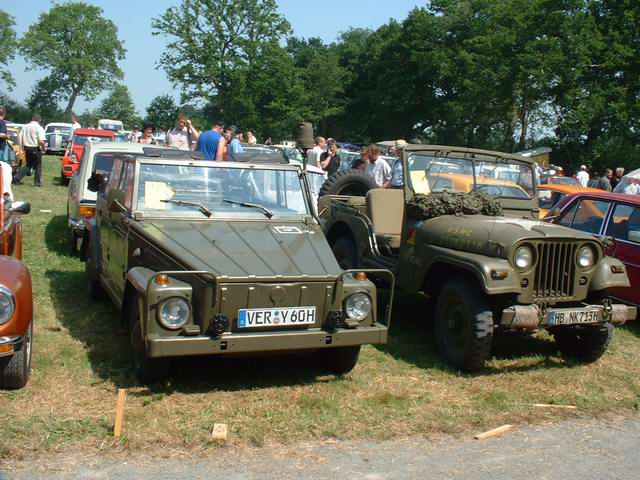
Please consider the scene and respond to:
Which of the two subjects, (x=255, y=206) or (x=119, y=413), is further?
(x=255, y=206)

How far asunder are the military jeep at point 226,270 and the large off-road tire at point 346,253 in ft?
5.77

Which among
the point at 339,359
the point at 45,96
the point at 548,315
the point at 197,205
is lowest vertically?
the point at 339,359

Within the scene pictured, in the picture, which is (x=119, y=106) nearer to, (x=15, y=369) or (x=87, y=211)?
(x=87, y=211)

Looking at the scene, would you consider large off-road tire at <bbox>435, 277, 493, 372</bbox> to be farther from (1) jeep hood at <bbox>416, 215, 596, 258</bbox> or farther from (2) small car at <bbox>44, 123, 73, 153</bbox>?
(2) small car at <bbox>44, 123, 73, 153</bbox>

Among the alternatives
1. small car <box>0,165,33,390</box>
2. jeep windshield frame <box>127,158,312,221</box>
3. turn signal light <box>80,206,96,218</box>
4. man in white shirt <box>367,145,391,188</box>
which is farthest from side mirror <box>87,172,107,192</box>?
man in white shirt <box>367,145,391,188</box>

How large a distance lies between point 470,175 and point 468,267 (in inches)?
71.7

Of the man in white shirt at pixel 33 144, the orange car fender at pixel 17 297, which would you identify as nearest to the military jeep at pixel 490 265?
the orange car fender at pixel 17 297

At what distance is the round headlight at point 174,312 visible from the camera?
15.1 ft

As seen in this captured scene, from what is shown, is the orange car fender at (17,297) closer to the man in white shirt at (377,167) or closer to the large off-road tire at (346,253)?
the large off-road tire at (346,253)

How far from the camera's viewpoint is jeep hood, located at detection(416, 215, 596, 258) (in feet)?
19.1

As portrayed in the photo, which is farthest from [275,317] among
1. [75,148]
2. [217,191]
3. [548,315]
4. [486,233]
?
[75,148]

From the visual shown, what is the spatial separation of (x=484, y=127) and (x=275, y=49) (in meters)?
19.6

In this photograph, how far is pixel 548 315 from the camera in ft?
19.0

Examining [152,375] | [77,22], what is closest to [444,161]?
[152,375]
